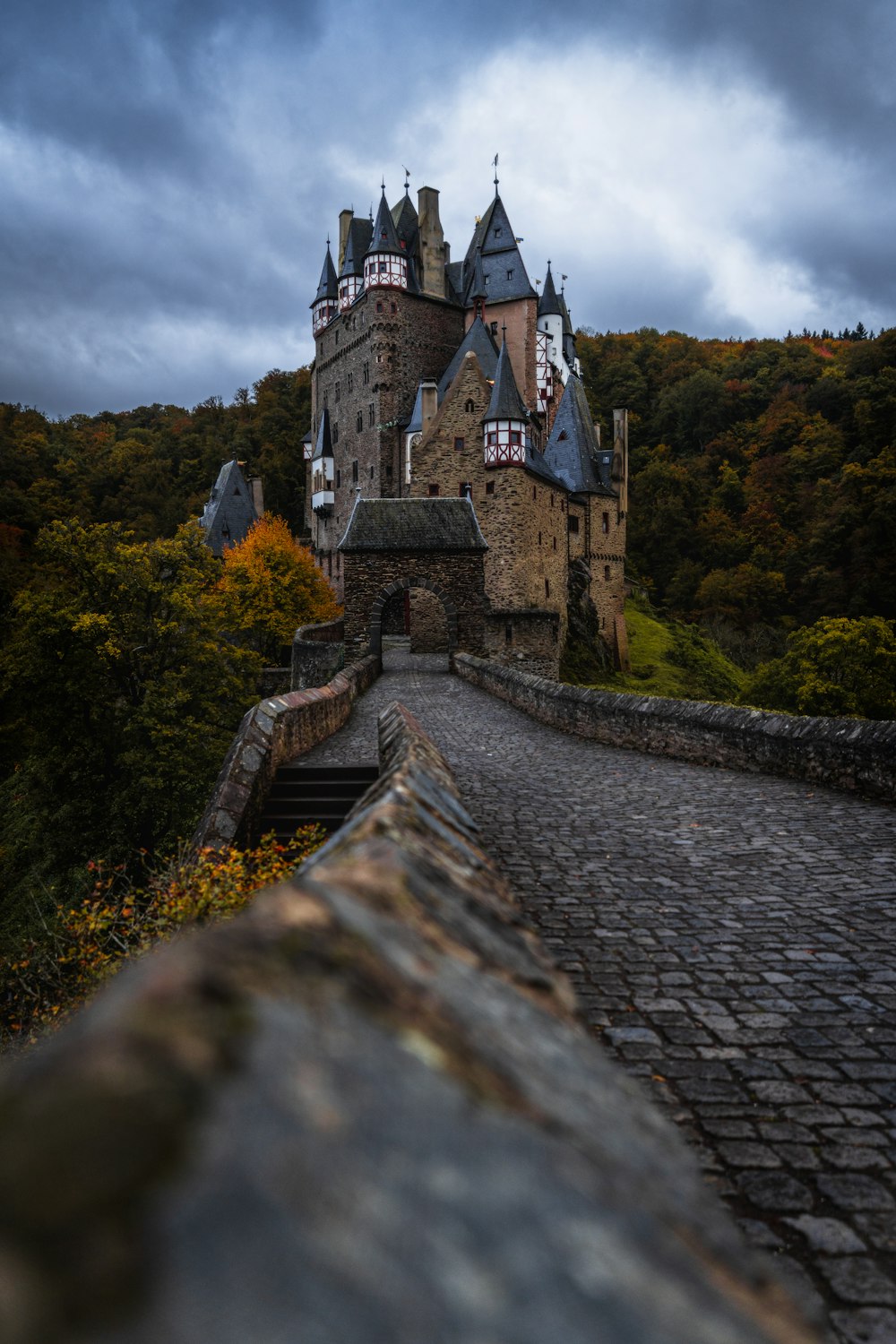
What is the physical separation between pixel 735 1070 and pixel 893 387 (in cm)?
5760

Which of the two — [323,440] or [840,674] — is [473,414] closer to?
[840,674]

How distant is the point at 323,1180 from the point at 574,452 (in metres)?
48.6

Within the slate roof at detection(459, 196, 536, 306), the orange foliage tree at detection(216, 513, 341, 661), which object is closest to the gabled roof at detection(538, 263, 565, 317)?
the slate roof at detection(459, 196, 536, 306)

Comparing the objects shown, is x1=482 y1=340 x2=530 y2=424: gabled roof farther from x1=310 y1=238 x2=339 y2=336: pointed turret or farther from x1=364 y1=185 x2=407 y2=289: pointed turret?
x1=310 y1=238 x2=339 y2=336: pointed turret

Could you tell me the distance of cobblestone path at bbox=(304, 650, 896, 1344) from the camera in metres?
2.49

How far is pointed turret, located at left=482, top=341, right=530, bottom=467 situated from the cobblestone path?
29463mm

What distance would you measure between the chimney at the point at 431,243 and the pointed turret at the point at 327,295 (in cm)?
732

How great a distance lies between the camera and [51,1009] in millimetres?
7230

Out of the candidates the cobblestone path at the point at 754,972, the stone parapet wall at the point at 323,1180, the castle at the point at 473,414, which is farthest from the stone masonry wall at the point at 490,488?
the stone parapet wall at the point at 323,1180

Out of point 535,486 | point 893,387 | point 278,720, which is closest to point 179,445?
point 535,486

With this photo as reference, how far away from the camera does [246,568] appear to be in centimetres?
4103

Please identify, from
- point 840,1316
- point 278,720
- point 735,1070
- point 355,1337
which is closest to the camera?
point 355,1337

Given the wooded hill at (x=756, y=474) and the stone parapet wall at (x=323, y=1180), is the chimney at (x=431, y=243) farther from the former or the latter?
the stone parapet wall at (x=323, y=1180)

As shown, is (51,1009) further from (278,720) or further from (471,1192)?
(471,1192)
